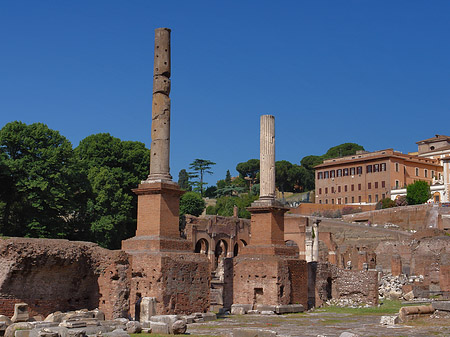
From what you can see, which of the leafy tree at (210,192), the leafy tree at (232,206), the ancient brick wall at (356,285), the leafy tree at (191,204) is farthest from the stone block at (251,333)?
the leafy tree at (210,192)

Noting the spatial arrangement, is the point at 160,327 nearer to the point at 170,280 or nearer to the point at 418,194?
the point at 170,280

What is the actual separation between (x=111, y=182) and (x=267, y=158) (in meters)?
18.2

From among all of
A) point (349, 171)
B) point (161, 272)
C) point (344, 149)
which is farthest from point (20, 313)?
point (344, 149)

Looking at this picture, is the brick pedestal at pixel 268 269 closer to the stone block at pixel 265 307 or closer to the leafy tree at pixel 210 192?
the stone block at pixel 265 307

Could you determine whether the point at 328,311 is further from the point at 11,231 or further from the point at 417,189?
the point at 417,189

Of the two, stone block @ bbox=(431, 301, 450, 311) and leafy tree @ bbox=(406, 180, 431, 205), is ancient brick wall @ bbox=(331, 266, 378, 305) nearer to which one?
stone block @ bbox=(431, 301, 450, 311)

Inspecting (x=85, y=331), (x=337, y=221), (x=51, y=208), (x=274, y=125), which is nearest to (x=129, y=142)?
(x=51, y=208)

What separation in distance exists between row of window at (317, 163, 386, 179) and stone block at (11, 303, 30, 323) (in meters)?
65.0

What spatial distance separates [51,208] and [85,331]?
19476 millimetres

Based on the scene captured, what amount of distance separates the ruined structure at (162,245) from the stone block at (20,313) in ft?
11.0

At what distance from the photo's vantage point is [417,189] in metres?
67.4

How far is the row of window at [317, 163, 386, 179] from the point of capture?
245ft

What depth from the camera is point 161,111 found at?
1784cm

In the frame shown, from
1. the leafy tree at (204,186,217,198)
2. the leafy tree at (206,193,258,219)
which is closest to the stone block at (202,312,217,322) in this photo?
the leafy tree at (206,193,258,219)
